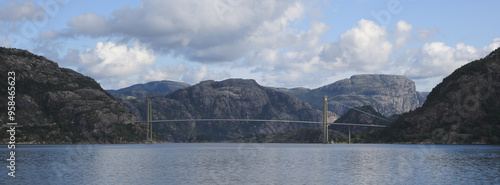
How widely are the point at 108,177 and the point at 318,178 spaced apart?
2537 cm

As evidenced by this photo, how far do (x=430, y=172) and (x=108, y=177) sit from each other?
4179 centimetres

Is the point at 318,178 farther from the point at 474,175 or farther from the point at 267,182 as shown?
the point at 474,175

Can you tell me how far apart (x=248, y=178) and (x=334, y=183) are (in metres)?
10.4

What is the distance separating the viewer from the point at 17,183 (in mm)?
52312

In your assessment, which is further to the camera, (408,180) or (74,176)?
(74,176)

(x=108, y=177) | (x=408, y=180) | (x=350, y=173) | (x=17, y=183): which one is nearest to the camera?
(x=17, y=183)

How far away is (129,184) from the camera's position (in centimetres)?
5288

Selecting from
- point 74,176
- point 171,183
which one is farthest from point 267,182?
point 74,176

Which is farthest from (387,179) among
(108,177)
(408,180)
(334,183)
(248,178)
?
(108,177)

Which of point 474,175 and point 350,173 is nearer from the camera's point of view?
point 474,175

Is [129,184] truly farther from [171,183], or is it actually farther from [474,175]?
[474,175]

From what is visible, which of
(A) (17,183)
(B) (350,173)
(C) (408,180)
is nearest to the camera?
(A) (17,183)

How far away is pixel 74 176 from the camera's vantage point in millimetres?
61281

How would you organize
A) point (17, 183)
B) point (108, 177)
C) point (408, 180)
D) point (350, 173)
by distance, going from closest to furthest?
point (17, 183) → point (408, 180) → point (108, 177) → point (350, 173)
